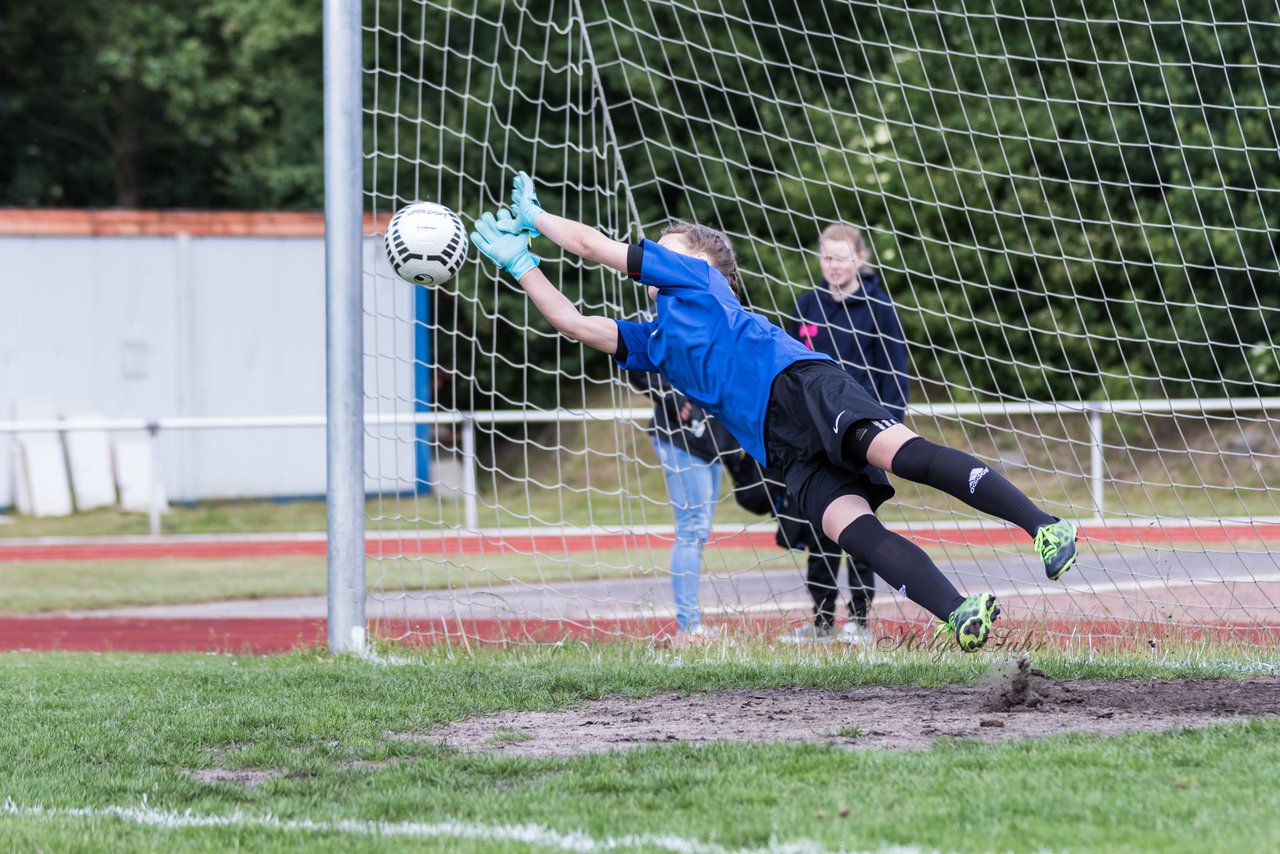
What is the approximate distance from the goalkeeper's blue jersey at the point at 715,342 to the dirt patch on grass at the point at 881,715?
2.92 ft

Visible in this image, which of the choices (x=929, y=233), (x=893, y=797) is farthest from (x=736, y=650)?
(x=929, y=233)

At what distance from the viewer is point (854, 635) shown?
259 inches

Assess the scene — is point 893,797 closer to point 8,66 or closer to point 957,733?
point 957,733

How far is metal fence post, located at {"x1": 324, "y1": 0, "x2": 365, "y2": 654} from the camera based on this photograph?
658cm

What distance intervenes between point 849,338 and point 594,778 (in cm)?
375

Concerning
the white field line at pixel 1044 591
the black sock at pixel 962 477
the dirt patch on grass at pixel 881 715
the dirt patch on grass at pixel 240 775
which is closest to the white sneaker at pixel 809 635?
the white field line at pixel 1044 591

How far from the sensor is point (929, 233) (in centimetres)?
1582

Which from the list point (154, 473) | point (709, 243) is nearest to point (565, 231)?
point (709, 243)

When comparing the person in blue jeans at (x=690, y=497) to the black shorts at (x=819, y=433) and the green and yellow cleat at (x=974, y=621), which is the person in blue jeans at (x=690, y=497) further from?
the green and yellow cleat at (x=974, y=621)

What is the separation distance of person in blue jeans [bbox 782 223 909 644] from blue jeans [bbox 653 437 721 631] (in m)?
0.53

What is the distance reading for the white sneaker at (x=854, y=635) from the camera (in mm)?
6324

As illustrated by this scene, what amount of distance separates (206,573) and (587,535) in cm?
297

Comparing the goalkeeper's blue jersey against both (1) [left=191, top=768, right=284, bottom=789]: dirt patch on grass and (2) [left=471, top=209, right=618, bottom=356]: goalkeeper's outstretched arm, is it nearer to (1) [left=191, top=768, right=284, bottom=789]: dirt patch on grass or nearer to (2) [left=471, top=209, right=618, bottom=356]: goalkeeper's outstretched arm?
(2) [left=471, top=209, right=618, bottom=356]: goalkeeper's outstretched arm

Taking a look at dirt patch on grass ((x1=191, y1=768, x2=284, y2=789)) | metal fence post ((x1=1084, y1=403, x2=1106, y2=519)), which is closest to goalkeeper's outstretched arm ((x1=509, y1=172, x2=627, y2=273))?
dirt patch on grass ((x1=191, y1=768, x2=284, y2=789))
